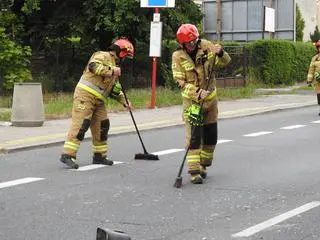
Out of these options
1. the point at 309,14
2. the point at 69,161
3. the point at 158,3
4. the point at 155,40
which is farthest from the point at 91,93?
the point at 309,14

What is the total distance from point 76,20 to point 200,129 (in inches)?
608

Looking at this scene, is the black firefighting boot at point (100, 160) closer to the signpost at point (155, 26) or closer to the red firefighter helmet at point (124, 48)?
the red firefighter helmet at point (124, 48)

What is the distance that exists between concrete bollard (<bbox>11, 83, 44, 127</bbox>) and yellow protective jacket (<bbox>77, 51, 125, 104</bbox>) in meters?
4.85

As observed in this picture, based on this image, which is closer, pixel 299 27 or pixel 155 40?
pixel 155 40

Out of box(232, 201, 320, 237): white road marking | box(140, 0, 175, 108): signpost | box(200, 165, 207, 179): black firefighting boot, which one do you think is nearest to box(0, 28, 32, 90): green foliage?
box(140, 0, 175, 108): signpost

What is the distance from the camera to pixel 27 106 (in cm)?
1426

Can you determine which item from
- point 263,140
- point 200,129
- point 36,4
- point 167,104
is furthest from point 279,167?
point 36,4

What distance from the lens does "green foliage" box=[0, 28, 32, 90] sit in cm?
2055

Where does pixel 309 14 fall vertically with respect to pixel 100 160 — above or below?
above

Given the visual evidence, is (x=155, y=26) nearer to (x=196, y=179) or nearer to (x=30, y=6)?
(x=30, y=6)

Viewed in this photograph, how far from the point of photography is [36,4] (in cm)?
2186

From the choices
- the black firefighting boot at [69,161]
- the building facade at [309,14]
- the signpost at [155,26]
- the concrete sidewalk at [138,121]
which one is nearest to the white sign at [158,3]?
the signpost at [155,26]

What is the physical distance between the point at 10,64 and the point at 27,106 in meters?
7.13

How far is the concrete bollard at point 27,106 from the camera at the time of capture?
14.3m
